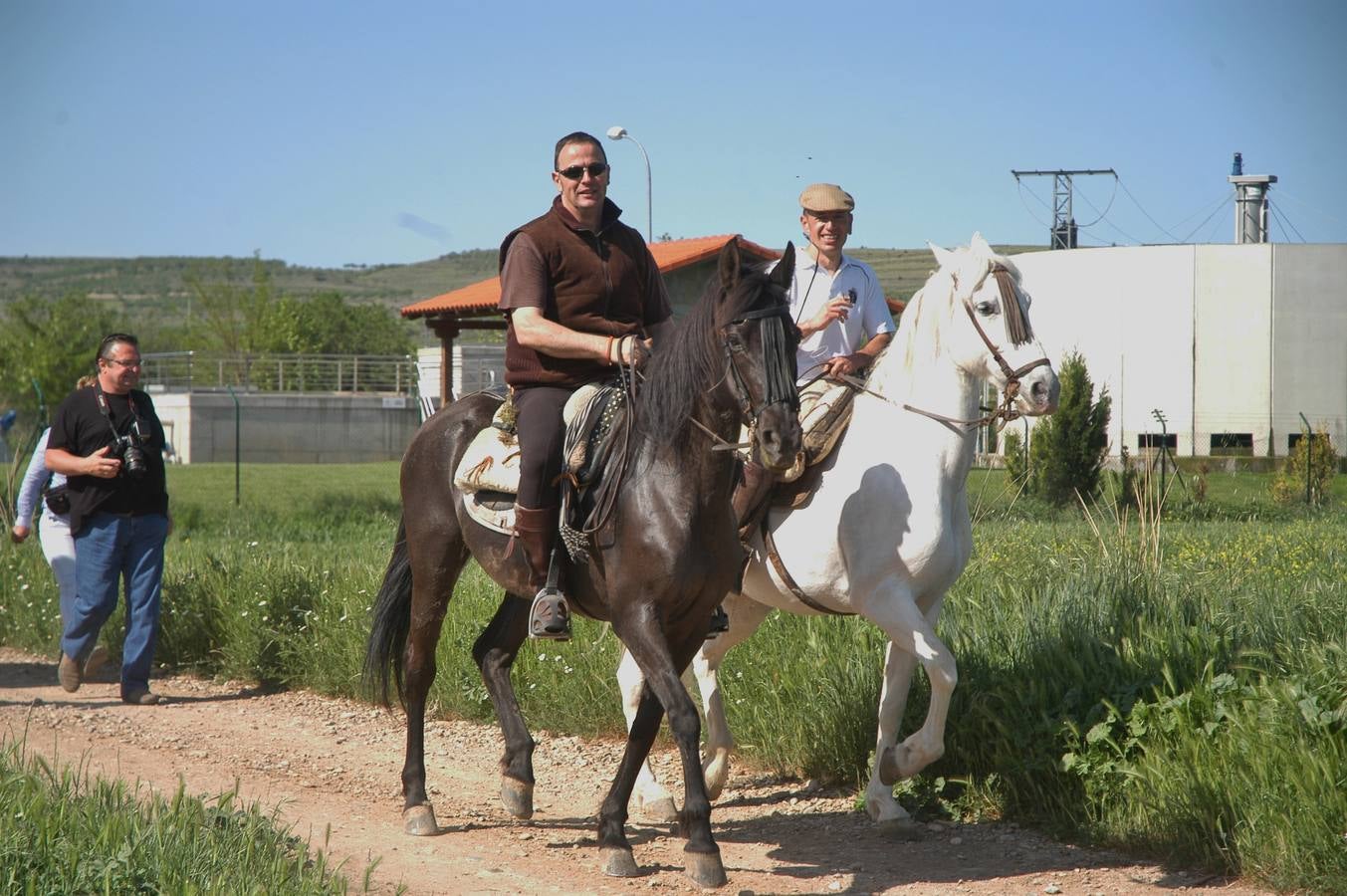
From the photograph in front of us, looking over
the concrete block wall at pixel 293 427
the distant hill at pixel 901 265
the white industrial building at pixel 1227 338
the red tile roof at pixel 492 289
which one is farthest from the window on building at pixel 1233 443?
the distant hill at pixel 901 265

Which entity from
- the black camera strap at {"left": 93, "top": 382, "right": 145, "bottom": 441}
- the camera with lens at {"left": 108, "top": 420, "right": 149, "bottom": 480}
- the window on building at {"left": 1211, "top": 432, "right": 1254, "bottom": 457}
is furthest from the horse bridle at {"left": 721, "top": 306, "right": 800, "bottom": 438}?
the window on building at {"left": 1211, "top": 432, "right": 1254, "bottom": 457}

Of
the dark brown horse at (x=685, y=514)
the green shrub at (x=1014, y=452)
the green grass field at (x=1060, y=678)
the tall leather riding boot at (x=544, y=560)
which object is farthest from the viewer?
the green shrub at (x=1014, y=452)

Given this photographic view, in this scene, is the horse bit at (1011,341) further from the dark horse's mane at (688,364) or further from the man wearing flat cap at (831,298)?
the dark horse's mane at (688,364)

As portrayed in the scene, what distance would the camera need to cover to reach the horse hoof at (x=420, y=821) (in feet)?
20.6

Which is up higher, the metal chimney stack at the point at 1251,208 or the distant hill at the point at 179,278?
the distant hill at the point at 179,278

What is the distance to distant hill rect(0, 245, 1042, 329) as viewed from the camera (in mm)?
150625

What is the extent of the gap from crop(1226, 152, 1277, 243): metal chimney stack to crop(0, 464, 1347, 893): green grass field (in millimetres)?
40092

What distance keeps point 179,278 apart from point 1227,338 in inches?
5863

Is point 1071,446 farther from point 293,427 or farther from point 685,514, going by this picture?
point 293,427

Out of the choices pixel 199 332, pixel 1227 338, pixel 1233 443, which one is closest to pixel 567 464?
pixel 1233 443

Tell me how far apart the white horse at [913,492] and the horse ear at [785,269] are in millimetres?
1299

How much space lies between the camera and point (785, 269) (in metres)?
5.14

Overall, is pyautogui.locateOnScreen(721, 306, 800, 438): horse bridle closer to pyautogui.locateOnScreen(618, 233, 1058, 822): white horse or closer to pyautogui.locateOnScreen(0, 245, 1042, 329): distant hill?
pyautogui.locateOnScreen(618, 233, 1058, 822): white horse

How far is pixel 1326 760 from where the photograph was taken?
16.5 feet
